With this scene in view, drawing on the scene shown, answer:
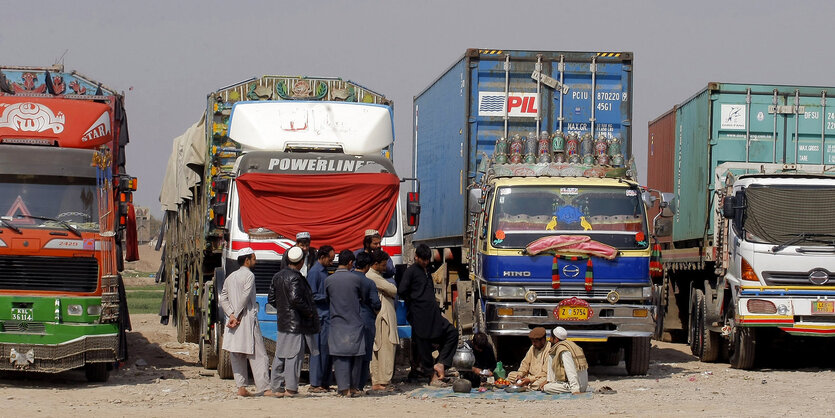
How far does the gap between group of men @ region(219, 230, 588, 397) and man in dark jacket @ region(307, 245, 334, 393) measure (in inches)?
0.4

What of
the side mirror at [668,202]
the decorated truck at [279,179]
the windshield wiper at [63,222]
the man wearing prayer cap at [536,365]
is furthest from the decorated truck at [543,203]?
the windshield wiper at [63,222]

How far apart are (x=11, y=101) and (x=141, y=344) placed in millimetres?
7550

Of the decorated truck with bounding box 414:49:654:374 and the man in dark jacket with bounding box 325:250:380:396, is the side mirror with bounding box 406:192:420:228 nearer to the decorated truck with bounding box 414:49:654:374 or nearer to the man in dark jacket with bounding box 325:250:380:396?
the decorated truck with bounding box 414:49:654:374

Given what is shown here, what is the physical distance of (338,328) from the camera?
1330 centimetres

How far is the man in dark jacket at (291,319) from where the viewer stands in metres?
12.9

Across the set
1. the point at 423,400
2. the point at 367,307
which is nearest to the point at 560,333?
the point at 423,400

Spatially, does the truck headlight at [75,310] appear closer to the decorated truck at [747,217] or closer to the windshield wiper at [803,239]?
the decorated truck at [747,217]

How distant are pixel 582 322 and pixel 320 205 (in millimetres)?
3471

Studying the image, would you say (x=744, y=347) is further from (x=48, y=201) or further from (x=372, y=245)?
(x=48, y=201)

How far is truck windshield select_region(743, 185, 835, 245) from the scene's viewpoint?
16234 millimetres

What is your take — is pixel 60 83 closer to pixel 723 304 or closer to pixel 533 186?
pixel 533 186

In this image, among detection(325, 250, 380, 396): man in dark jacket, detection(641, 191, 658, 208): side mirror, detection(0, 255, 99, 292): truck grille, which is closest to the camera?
detection(325, 250, 380, 396): man in dark jacket

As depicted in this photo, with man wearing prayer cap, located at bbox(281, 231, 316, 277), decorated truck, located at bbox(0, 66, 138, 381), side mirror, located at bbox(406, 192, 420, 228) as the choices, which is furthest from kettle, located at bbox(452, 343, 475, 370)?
decorated truck, located at bbox(0, 66, 138, 381)

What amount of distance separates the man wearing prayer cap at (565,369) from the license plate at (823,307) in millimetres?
4048
